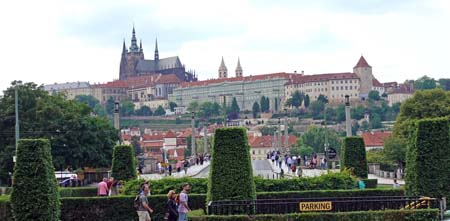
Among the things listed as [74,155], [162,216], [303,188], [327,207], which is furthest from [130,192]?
[74,155]

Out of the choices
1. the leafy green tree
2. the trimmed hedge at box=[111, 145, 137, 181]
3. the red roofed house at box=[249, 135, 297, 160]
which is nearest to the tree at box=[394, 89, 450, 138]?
the trimmed hedge at box=[111, 145, 137, 181]

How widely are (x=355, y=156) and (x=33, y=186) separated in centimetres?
2023

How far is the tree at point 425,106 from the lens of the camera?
69.2m

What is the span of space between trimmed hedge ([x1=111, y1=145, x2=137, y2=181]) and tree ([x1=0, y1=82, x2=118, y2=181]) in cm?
1865

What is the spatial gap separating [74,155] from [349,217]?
35.1m

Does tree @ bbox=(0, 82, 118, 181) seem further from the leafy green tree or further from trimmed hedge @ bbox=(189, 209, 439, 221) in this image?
the leafy green tree

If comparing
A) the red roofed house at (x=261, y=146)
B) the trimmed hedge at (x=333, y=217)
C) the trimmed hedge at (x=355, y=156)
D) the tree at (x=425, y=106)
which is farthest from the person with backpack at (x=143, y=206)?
the red roofed house at (x=261, y=146)

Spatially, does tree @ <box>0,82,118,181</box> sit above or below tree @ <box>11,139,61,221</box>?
above

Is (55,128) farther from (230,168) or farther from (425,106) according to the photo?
(230,168)

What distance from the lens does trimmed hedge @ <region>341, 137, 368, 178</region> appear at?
118 ft

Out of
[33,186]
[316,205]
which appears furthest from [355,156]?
[33,186]

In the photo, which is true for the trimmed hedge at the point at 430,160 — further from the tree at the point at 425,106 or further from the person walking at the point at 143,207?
the tree at the point at 425,106

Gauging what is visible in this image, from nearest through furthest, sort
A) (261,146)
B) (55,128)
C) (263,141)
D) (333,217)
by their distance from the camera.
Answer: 1. (333,217)
2. (55,128)
3. (261,146)
4. (263,141)

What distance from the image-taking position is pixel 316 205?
18.7m
